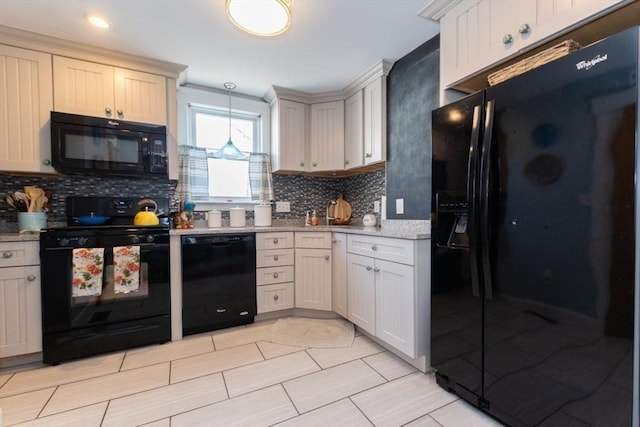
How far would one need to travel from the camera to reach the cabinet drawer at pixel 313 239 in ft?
8.71

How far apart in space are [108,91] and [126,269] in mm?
1448

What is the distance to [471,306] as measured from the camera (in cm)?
144

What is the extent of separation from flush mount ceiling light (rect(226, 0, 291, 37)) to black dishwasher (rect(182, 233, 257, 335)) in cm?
158

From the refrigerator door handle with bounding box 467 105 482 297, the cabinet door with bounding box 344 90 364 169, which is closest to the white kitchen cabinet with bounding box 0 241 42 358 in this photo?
the cabinet door with bounding box 344 90 364 169

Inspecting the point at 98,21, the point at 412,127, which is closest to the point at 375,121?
the point at 412,127

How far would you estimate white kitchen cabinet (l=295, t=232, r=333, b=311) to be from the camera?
2.66 metres

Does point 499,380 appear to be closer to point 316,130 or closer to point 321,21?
point 321,21

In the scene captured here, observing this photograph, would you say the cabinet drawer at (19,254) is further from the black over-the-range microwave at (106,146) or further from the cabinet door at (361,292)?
the cabinet door at (361,292)

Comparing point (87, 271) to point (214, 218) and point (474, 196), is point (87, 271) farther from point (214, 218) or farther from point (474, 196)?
point (474, 196)

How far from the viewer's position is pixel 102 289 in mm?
2004

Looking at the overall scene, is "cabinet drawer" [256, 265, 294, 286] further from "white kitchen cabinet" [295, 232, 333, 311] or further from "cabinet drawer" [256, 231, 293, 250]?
"cabinet drawer" [256, 231, 293, 250]

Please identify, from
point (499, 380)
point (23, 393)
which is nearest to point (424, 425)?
point (499, 380)

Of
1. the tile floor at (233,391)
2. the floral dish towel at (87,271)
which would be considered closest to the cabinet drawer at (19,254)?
the floral dish towel at (87,271)

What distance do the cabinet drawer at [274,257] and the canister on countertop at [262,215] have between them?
442mm
